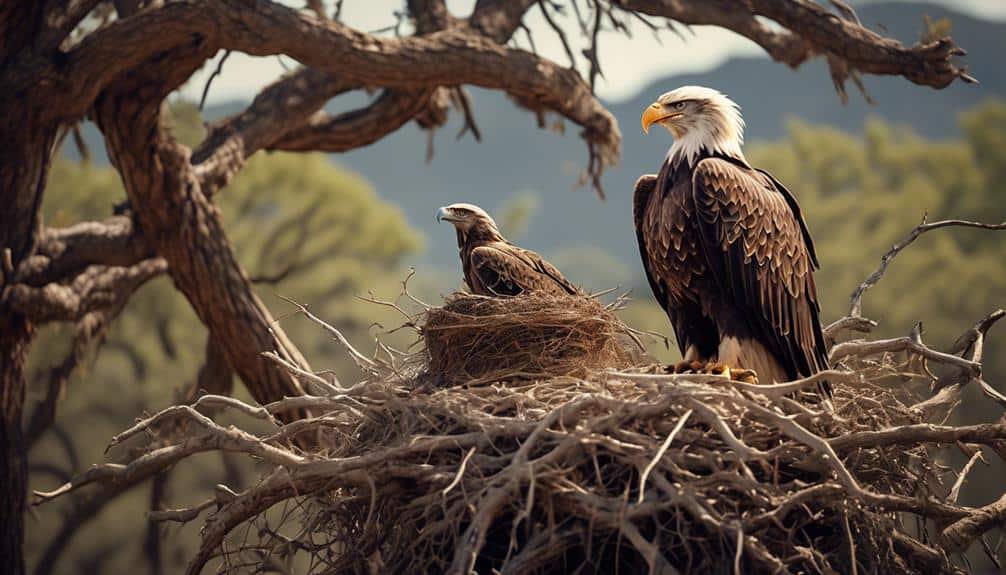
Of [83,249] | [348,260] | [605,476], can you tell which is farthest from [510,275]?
[348,260]

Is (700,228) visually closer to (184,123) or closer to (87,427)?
(184,123)

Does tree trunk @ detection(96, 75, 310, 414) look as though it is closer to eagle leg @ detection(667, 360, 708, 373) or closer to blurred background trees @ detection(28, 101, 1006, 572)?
eagle leg @ detection(667, 360, 708, 373)

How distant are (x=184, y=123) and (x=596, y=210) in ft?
231

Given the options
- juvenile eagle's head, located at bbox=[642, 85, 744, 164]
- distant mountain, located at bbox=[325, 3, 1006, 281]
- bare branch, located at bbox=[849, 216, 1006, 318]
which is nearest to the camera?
juvenile eagle's head, located at bbox=[642, 85, 744, 164]

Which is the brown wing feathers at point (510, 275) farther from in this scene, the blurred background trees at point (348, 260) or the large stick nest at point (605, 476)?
the blurred background trees at point (348, 260)

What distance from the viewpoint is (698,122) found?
5203mm

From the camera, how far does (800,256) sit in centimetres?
510

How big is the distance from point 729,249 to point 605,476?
1302 millimetres

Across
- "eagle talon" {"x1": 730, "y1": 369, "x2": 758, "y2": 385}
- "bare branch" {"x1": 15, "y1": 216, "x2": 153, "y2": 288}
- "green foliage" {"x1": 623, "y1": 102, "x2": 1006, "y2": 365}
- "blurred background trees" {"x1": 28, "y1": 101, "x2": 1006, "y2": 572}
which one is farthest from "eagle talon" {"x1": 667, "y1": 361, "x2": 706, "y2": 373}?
"green foliage" {"x1": 623, "y1": 102, "x2": 1006, "y2": 365}

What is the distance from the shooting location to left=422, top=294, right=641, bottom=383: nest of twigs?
4.82 m

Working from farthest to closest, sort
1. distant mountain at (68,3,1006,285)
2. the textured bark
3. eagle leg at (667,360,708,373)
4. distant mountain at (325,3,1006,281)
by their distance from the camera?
distant mountain at (325,3,1006,281) < distant mountain at (68,3,1006,285) < the textured bark < eagle leg at (667,360,708,373)

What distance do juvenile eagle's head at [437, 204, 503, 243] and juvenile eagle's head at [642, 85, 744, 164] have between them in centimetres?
114

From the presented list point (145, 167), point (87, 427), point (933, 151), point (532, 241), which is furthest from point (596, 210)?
point (145, 167)

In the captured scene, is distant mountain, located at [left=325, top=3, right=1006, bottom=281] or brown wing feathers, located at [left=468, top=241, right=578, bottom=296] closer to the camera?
brown wing feathers, located at [left=468, top=241, right=578, bottom=296]
